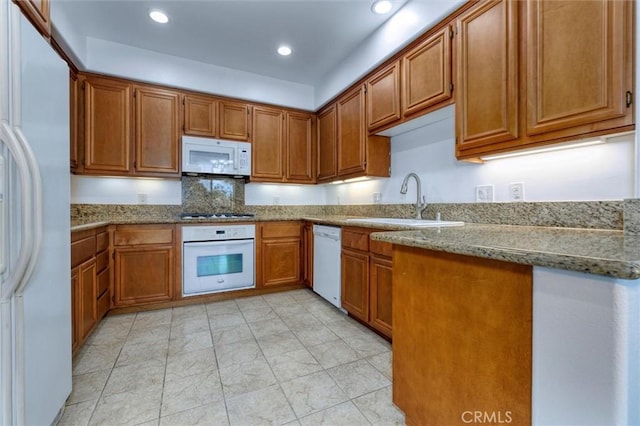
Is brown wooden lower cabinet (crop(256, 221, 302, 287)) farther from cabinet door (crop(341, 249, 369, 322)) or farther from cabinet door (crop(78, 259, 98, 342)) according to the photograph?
cabinet door (crop(78, 259, 98, 342))

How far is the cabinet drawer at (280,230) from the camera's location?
3238 mm

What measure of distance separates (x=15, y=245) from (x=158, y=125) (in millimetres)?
2393

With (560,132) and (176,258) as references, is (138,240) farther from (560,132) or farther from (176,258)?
(560,132)

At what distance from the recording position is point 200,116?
10.5ft

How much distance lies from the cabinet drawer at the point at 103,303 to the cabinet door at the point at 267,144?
1.89 metres

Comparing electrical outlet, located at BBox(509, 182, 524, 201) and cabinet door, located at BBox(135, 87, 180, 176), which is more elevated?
cabinet door, located at BBox(135, 87, 180, 176)

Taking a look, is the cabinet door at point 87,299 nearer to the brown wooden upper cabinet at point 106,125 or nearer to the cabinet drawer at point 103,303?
the cabinet drawer at point 103,303

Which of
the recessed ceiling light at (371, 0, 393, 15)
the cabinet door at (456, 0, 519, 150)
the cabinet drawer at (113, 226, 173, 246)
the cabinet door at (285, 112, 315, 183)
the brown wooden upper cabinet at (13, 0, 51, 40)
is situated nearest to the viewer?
the brown wooden upper cabinet at (13, 0, 51, 40)

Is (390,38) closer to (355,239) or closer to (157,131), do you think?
(355,239)

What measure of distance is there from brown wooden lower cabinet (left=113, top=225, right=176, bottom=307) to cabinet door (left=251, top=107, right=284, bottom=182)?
1263 millimetres

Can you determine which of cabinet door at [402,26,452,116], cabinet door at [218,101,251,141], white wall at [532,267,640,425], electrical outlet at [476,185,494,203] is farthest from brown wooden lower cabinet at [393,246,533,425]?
cabinet door at [218,101,251,141]

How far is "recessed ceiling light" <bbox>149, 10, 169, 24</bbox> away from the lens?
2367mm

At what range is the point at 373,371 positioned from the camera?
1.76 meters

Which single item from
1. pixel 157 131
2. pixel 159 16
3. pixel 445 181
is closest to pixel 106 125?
pixel 157 131
